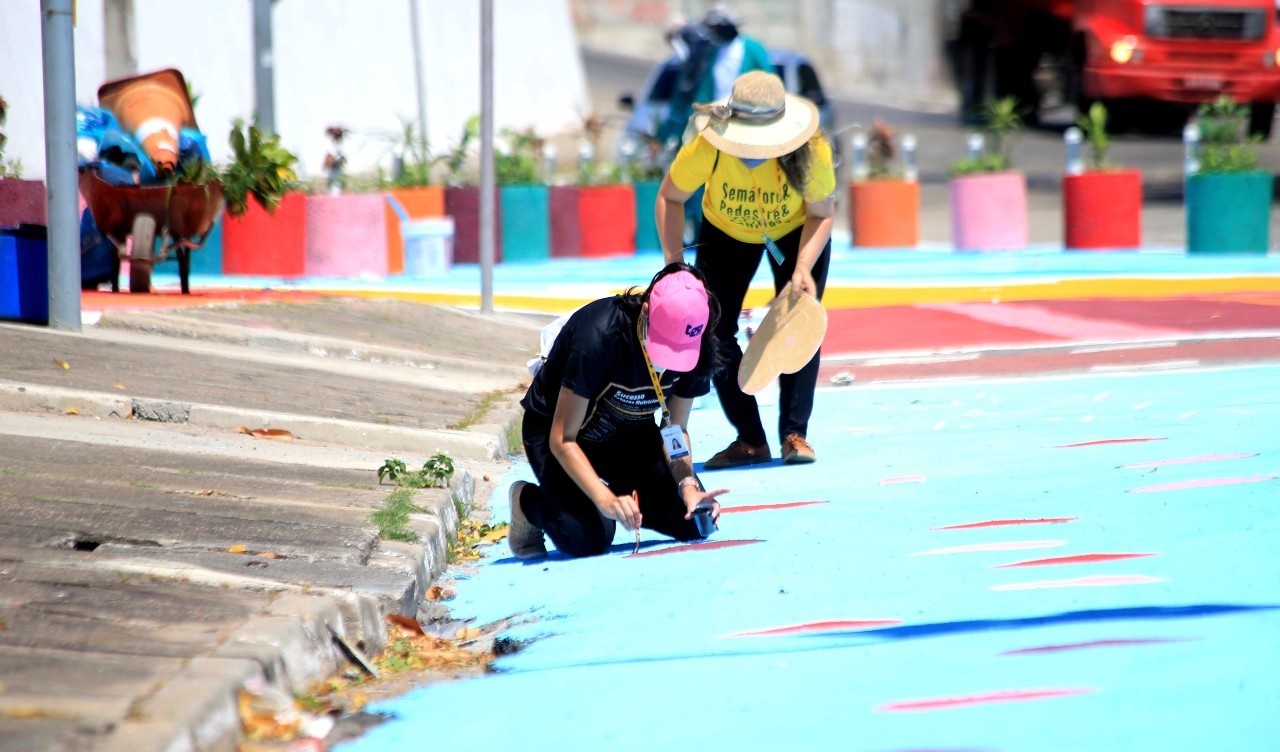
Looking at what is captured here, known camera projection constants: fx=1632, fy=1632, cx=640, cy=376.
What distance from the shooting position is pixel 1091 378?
27.5 ft

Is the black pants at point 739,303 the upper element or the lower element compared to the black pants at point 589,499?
upper

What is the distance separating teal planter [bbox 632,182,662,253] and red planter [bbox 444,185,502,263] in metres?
1.64

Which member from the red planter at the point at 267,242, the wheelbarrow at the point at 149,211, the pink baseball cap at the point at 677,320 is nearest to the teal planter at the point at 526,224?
the red planter at the point at 267,242

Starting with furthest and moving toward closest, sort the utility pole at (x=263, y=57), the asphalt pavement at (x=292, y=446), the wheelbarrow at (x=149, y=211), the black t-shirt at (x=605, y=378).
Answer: the utility pole at (x=263, y=57) < the wheelbarrow at (x=149, y=211) < the black t-shirt at (x=605, y=378) < the asphalt pavement at (x=292, y=446)

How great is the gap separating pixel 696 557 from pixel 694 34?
1057cm

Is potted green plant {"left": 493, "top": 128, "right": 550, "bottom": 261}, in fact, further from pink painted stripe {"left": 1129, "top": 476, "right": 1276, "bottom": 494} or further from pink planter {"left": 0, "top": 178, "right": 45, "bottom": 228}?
pink painted stripe {"left": 1129, "top": 476, "right": 1276, "bottom": 494}

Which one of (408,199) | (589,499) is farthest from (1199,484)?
(408,199)

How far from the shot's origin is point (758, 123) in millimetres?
6121

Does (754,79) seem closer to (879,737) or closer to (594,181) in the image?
(879,737)

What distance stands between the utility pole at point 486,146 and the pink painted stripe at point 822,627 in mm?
6472

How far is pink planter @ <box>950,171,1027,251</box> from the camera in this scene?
1702cm

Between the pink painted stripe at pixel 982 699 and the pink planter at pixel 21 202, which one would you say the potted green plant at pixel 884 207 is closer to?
the pink planter at pixel 21 202

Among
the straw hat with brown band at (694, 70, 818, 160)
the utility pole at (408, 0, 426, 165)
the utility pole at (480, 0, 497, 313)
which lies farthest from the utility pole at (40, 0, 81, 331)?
the utility pole at (408, 0, 426, 165)

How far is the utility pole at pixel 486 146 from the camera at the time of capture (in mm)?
10148
